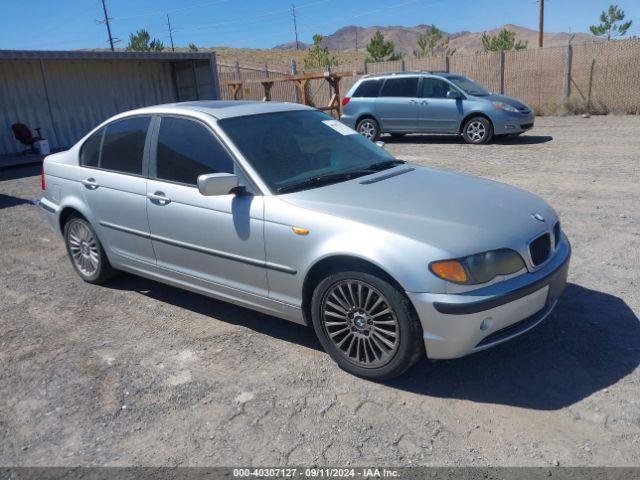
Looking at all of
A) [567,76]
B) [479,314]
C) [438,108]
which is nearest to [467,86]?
[438,108]

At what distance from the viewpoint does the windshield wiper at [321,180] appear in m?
3.81

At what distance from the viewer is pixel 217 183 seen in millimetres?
3656

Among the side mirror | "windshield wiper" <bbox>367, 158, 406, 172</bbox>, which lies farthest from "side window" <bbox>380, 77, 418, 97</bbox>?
the side mirror

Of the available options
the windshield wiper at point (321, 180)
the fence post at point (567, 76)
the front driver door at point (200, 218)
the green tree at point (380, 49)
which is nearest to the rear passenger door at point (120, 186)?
the front driver door at point (200, 218)

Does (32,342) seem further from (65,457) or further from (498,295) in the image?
(498,295)

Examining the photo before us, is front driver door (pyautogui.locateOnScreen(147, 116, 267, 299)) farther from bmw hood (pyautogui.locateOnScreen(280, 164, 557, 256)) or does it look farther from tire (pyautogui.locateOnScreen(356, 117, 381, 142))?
tire (pyautogui.locateOnScreen(356, 117, 381, 142))

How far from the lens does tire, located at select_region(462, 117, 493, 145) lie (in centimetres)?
1294

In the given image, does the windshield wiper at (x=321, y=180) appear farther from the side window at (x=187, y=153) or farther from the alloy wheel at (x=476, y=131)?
the alloy wheel at (x=476, y=131)

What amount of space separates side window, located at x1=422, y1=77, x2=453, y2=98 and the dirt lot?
8.82m

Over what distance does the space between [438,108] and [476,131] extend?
110 cm

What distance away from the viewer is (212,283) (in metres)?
4.13

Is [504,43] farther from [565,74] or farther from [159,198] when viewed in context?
[159,198]

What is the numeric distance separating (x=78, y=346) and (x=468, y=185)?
3.16 m

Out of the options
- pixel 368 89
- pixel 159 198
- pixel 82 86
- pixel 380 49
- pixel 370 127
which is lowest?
pixel 370 127
